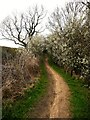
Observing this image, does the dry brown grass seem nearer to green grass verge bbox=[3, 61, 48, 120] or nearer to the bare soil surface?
green grass verge bbox=[3, 61, 48, 120]

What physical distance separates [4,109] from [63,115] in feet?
9.73

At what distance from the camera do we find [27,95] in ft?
54.7

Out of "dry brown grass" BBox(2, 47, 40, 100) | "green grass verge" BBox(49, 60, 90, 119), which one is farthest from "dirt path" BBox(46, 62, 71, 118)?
"dry brown grass" BBox(2, 47, 40, 100)

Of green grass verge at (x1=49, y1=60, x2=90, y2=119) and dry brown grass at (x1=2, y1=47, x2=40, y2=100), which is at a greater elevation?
dry brown grass at (x1=2, y1=47, x2=40, y2=100)

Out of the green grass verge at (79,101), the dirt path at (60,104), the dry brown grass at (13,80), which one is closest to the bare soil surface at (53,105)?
the dirt path at (60,104)

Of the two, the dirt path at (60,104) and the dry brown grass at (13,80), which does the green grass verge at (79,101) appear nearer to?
the dirt path at (60,104)

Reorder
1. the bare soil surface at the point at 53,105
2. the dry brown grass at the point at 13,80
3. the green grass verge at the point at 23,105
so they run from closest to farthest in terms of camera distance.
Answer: the green grass verge at the point at 23,105 → the bare soil surface at the point at 53,105 → the dry brown grass at the point at 13,80

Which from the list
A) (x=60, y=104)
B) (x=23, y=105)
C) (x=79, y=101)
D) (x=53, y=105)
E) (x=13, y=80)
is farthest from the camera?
(x=13, y=80)

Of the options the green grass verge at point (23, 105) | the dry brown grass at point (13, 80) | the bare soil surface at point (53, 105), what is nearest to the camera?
the green grass verge at point (23, 105)

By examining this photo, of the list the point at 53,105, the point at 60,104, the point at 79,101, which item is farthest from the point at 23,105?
the point at 79,101

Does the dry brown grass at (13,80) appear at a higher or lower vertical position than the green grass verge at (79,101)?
higher

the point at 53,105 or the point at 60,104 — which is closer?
the point at 53,105

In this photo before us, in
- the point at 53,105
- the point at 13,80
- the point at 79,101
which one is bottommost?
the point at 53,105

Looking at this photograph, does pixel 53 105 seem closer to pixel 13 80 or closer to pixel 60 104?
pixel 60 104
